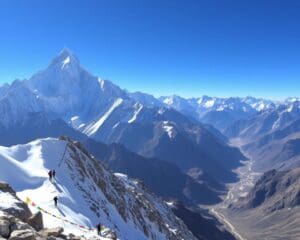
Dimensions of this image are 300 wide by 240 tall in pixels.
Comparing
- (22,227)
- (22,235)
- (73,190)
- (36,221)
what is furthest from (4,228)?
(73,190)

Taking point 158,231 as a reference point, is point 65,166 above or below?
above

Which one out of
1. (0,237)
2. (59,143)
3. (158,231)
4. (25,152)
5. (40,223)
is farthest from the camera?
(158,231)

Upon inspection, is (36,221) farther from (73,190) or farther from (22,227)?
(73,190)

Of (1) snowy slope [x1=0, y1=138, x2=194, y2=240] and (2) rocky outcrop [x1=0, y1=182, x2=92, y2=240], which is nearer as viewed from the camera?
(2) rocky outcrop [x1=0, y1=182, x2=92, y2=240]

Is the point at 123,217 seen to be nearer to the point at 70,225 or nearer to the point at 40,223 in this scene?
the point at 70,225

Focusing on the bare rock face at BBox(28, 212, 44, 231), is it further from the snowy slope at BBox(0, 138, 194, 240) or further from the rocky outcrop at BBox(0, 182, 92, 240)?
the snowy slope at BBox(0, 138, 194, 240)

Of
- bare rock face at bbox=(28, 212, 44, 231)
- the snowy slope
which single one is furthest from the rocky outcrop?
the snowy slope

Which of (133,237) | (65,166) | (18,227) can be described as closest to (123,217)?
(133,237)

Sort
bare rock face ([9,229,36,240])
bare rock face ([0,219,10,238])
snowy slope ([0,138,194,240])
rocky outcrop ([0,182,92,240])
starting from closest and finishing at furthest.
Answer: bare rock face ([9,229,36,240]) < rocky outcrop ([0,182,92,240]) < bare rock face ([0,219,10,238]) < snowy slope ([0,138,194,240])

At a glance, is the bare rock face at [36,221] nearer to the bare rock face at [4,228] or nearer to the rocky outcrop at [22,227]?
the rocky outcrop at [22,227]
